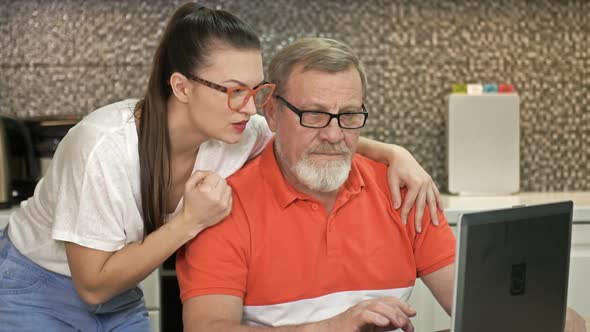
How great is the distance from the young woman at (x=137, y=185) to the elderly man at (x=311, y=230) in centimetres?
7

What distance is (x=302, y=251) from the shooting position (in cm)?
165

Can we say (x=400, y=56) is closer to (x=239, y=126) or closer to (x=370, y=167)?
(x=370, y=167)

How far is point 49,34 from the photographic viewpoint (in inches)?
116

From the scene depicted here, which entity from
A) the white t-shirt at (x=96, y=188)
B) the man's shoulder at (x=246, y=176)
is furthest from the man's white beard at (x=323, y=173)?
the white t-shirt at (x=96, y=188)

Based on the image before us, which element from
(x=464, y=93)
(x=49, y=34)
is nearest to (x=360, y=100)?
(x=464, y=93)

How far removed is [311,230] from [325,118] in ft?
0.77

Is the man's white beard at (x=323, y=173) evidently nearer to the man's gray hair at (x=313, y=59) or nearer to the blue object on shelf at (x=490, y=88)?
the man's gray hair at (x=313, y=59)

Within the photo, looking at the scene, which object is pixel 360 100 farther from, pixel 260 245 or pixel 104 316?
pixel 104 316

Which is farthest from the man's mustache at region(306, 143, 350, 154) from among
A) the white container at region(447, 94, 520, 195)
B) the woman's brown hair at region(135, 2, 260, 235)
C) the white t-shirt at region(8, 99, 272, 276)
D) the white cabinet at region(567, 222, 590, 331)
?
the white container at region(447, 94, 520, 195)

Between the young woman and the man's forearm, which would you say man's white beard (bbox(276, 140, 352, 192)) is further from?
the man's forearm

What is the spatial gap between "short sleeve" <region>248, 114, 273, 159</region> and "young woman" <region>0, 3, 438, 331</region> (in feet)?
0.30

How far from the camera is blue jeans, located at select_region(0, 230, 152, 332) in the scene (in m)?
1.67

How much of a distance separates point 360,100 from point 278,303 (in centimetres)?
46

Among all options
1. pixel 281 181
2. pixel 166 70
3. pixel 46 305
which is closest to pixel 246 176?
pixel 281 181
